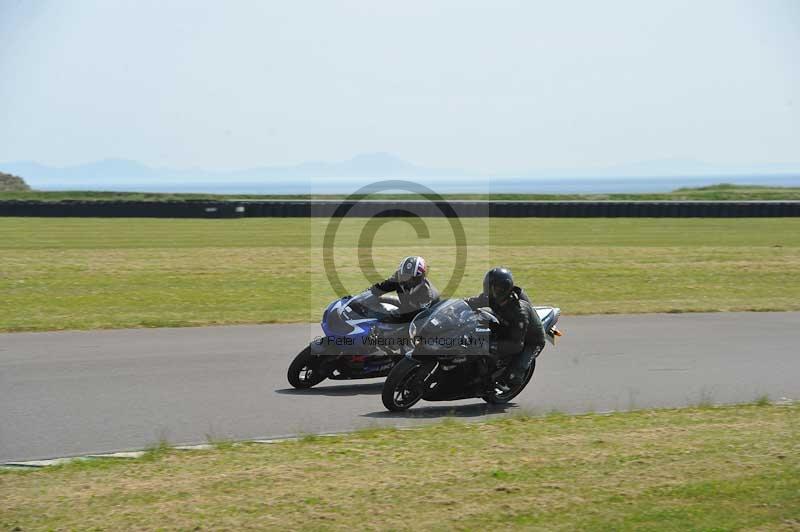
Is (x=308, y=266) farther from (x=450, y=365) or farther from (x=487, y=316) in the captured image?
(x=450, y=365)

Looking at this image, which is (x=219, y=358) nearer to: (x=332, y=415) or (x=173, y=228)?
A: (x=332, y=415)

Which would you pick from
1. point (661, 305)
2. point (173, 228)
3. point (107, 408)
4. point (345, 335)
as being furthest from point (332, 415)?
point (173, 228)

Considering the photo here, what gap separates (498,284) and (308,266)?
16292 millimetres

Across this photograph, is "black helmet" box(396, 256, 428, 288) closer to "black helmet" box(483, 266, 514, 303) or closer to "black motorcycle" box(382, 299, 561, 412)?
"black motorcycle" box(382, 299, 561, 412)

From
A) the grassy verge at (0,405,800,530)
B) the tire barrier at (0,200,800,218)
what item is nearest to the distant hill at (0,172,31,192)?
the tire barrier at (0,200,800,218)

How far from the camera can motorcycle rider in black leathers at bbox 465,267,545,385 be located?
415 inches

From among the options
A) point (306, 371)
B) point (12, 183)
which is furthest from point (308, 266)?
point (12, 183)

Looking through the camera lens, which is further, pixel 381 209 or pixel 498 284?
pixel 381 209

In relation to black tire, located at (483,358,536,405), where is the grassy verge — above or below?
above

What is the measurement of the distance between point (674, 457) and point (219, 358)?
688 cm

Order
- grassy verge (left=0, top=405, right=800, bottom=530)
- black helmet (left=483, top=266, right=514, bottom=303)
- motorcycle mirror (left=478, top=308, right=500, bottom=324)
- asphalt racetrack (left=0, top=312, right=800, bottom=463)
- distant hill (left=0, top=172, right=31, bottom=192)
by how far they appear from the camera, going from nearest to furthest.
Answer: grassy verge (left=0, top=405, right=800, bottom=530) < asphalt racetrack (left=0, top=312, right=800, bottom=463) < black helmet (left=483, top=266, right=514, bottom=303) < motorcycle mirror (left=478, top=308, right=500, bottom=324) < distant hill (left=0, top=172, right=31, bottom=192)

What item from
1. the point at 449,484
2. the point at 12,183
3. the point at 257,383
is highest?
the point at 12,183

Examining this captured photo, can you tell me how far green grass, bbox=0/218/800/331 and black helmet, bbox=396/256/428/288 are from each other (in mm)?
6182

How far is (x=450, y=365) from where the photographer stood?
10.3m
